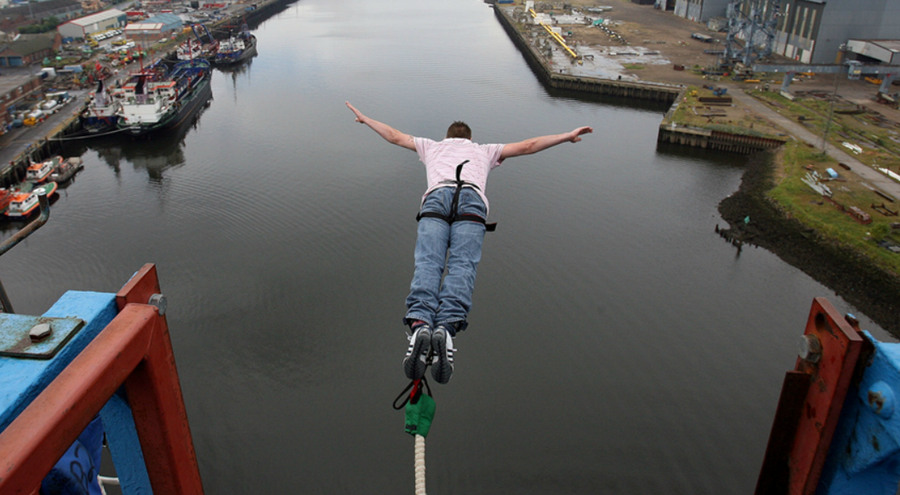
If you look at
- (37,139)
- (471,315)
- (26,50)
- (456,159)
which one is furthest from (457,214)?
(26,50)

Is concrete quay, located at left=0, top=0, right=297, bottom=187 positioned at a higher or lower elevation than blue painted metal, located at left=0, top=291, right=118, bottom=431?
lower

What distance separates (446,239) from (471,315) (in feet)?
46.6

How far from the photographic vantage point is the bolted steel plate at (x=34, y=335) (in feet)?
9.41

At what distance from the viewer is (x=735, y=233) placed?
25.4 m

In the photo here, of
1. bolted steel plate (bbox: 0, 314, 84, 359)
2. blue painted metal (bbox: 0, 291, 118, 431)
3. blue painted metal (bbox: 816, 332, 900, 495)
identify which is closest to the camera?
blue painted metal (bbox: 0, 291, 118, 431)

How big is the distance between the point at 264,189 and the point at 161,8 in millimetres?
75331

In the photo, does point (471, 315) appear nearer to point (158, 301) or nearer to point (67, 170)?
point (158, 301)

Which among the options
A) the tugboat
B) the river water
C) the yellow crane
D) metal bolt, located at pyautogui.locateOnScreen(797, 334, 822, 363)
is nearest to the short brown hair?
metal bolt, located at pyautogui.locateOnScreen(797, 334, 822, 363)

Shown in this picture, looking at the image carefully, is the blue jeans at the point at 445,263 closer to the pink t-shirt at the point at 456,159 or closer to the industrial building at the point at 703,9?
the pink t-shirt at the point at 456,159

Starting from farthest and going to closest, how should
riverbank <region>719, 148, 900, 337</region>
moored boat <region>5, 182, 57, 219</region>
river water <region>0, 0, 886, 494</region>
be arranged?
moored boat <region>5, 182, 57, 219</region> → riverbank <region>719, 148, 900, 337</region> → river water <region>0, 0, 886, 494</region>

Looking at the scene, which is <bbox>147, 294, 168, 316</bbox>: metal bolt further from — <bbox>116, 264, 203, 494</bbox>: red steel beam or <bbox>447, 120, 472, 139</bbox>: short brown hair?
<bbox>447, 120, 472, 139</bbox>: short brown hair

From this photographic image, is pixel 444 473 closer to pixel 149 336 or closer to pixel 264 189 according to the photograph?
pixel 149 336

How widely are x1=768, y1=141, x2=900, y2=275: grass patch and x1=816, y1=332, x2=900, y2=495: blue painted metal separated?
73.7ft

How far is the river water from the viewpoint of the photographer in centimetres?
1429
